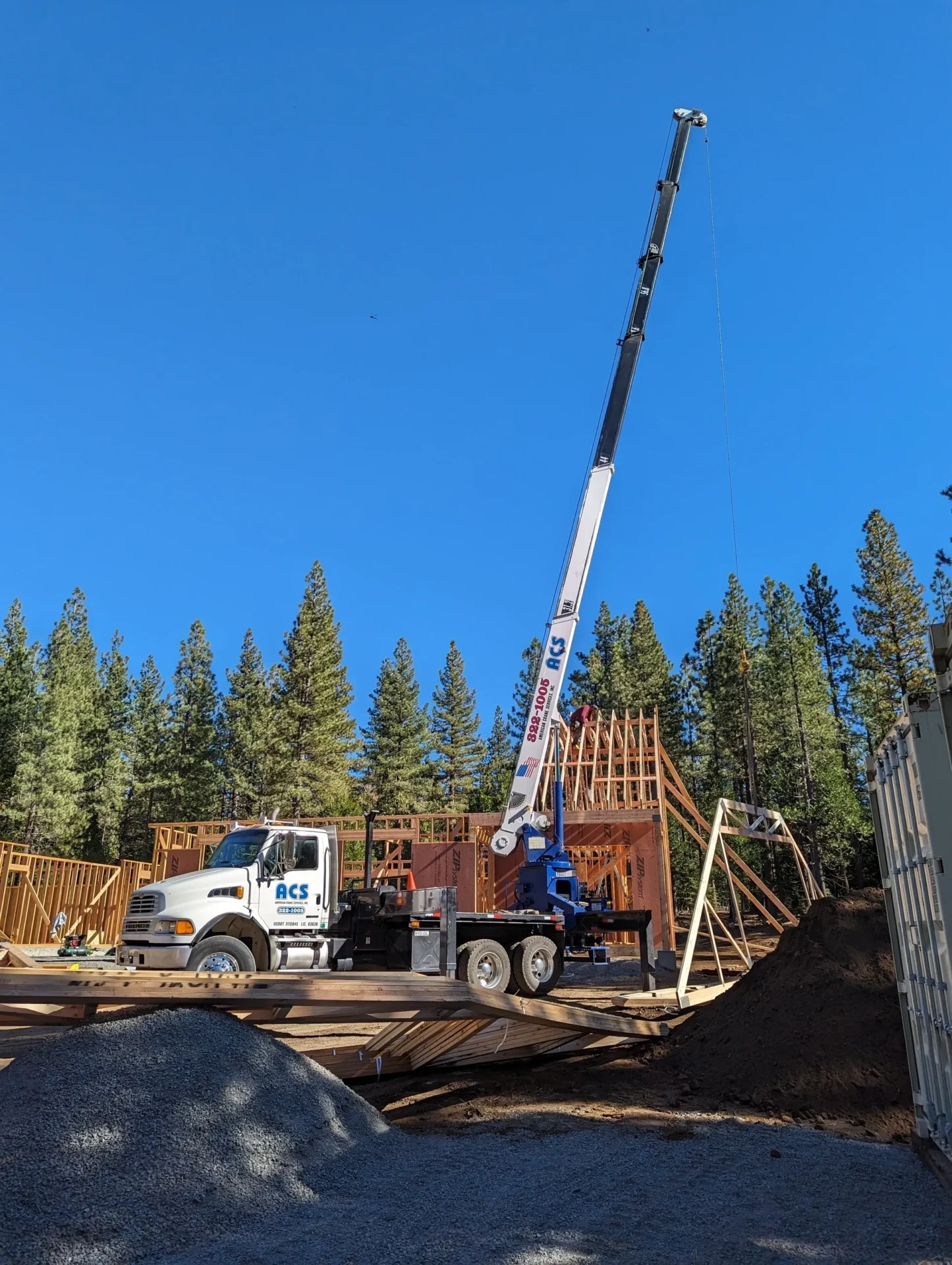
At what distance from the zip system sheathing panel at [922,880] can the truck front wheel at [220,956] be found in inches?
304

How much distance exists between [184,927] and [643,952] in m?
6.30

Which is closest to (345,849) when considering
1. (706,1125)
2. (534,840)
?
(534,840)

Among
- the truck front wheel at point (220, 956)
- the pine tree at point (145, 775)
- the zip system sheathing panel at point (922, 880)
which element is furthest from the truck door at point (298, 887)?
the pine tree at point (145, 775)

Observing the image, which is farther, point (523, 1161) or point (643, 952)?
point (643, 952)

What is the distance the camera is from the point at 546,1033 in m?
9.02

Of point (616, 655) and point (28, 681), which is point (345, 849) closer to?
point (28, 681)

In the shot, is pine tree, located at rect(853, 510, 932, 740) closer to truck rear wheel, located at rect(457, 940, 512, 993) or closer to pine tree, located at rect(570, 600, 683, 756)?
pine tree, located at rect(570, 600, 683, 756)

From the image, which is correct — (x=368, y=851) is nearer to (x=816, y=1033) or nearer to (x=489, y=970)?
(x=489, y=970)

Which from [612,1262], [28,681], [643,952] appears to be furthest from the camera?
[28,681]

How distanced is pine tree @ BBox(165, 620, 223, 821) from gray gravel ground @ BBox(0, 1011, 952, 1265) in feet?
148

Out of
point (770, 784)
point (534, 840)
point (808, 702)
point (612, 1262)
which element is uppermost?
point (808, 702)

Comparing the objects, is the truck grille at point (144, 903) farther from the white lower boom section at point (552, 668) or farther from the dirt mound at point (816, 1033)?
the dirt mound at point (816, 1033)

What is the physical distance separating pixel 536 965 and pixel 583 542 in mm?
7087

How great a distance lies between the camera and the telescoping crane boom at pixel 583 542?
48.6 ft
